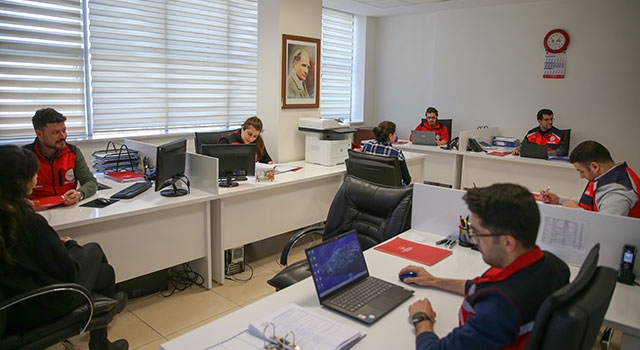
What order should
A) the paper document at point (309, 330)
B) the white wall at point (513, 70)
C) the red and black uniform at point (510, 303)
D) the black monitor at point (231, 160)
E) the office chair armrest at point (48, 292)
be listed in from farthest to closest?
1. the white wall at point (513, 70)
2. the black monitor at point (231, 160)
3. the office chair armrest at point (48, 292)
4. the paper document at point (309, 330)
5. the red and black uniform at point (510, 303)

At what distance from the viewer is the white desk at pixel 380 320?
4.87 feet

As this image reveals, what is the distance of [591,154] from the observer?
258 centimetres

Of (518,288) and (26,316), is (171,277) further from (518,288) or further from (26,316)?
(518,288)

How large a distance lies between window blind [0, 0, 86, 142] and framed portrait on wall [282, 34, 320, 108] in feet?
6.66

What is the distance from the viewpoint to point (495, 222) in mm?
1289

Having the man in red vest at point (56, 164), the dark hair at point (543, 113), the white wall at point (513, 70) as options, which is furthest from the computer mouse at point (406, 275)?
the white wall at point (513, 70)

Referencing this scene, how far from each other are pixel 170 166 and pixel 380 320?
214 cm

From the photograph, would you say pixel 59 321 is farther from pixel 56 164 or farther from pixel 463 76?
pixel 463 76

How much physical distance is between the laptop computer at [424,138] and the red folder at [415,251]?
403 centimetres

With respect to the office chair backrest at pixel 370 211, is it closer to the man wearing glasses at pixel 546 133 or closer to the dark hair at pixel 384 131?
the dark hair at pixel 384 131

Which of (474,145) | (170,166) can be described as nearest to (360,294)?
(170,166)

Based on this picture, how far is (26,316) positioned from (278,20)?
3.39 m

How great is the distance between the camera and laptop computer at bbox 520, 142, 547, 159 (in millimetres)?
5285

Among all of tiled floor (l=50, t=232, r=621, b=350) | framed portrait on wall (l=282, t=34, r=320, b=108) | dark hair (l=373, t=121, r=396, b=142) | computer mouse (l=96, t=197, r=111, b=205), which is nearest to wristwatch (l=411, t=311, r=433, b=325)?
tiled floor (l=50, t=232, r=621, b=350)
